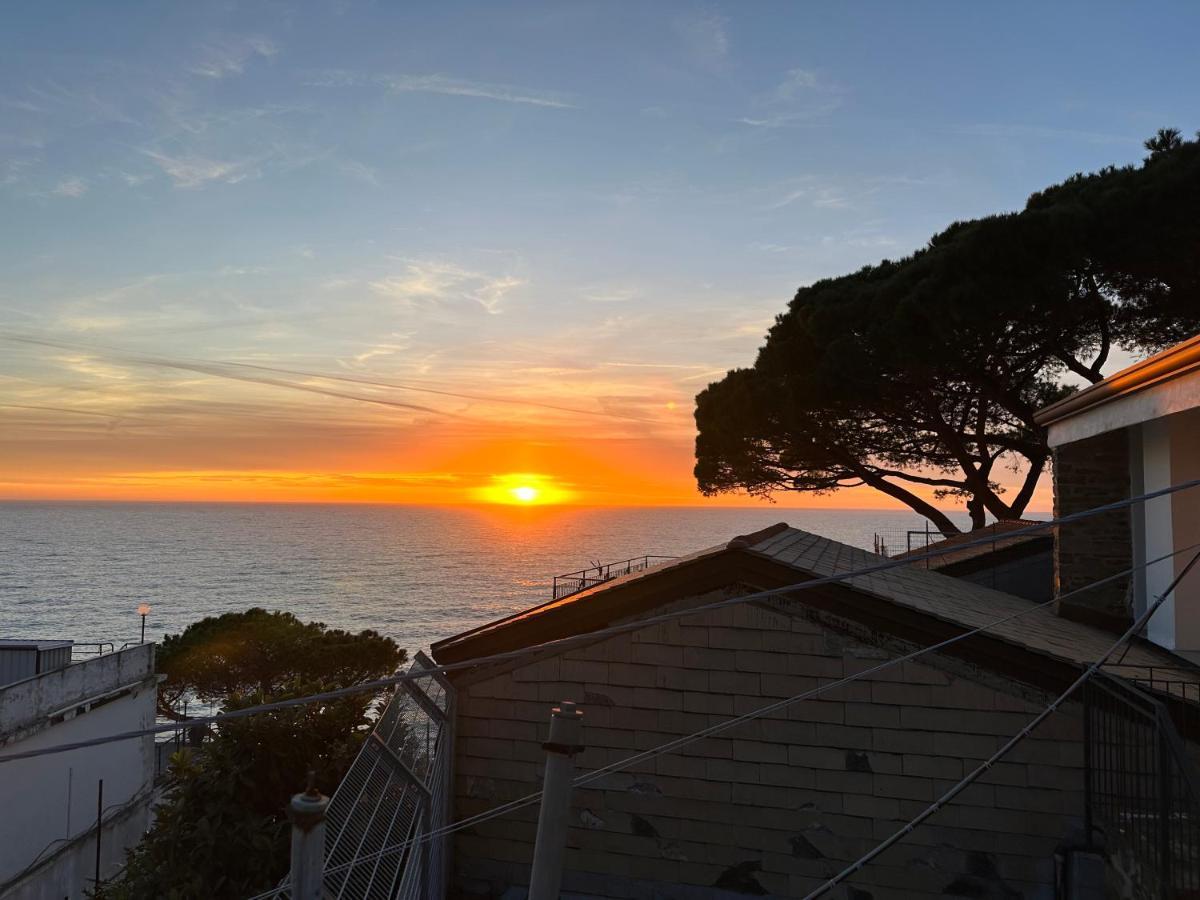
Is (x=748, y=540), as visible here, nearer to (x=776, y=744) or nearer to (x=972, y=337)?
(x=776, y=744)

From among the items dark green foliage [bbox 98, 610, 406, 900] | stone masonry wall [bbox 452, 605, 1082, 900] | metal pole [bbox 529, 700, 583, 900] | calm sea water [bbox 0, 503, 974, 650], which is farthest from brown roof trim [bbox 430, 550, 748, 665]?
calm sea water [bbox 0, 503, 974, 650]

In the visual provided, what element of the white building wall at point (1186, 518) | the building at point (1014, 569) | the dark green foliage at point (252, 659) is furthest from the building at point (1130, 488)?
the dark green foliage at point (252, 659)

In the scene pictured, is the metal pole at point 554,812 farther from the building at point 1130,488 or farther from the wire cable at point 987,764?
the building at point 1130,488

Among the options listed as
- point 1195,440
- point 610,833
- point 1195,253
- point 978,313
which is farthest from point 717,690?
point 1195,253

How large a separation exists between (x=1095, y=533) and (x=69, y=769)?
20.9 meters

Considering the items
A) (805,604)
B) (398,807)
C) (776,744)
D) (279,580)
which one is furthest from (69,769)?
(279,580)

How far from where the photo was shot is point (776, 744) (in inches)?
331

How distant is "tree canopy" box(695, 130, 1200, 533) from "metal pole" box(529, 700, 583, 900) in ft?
61.0

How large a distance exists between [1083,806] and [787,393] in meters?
23.2

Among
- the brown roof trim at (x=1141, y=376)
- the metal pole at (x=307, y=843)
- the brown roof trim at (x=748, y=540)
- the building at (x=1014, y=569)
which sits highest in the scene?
the brown roof trim at (x=1141, y=376)

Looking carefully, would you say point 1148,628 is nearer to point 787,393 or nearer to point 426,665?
point 426,665

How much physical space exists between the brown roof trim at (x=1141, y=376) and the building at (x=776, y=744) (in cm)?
294

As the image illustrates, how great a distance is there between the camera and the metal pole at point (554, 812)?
3350 mm

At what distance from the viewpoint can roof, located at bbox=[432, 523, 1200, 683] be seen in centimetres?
815
